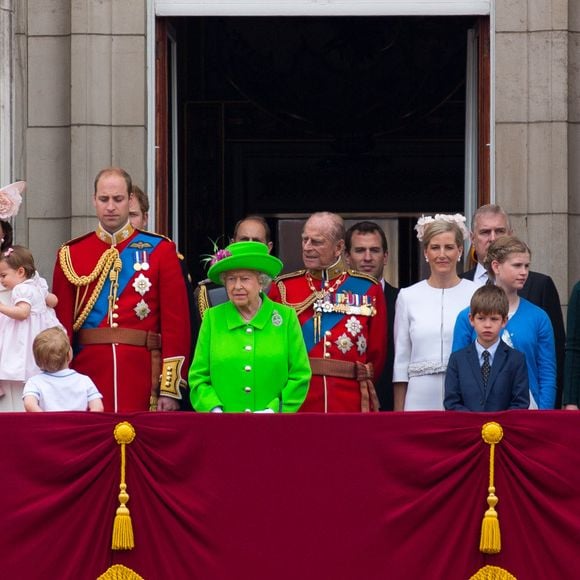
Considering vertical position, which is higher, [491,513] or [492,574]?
[491,513]

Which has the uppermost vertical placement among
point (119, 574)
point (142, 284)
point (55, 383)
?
point (142, 284)

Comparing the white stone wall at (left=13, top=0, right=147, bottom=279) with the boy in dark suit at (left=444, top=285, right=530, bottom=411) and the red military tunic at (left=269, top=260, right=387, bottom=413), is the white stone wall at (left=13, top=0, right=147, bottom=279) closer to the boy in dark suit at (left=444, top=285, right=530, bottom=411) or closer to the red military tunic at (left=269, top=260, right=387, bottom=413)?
the red military tunic at (left=269, top=260, right=387, bottom=413)

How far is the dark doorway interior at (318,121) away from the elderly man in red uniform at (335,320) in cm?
644

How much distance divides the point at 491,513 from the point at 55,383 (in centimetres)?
232

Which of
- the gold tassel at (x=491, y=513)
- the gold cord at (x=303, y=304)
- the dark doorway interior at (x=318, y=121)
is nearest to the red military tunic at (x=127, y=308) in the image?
the gold cord at (x=303, y=304)

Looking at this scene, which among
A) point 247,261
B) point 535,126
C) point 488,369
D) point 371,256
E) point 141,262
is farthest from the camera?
point 535,126

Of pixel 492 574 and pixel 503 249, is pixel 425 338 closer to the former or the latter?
pixel 503 249

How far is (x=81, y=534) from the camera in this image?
29.2 ft

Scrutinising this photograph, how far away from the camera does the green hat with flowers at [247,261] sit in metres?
9.48

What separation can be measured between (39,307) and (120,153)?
2.54m

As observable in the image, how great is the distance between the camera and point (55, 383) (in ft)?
30.8

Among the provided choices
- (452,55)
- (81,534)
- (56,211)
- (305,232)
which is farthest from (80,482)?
(452,55)

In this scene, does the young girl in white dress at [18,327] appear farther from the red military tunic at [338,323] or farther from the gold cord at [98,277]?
the red military tunic at [338,323]

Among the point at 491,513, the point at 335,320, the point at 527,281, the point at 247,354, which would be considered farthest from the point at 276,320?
the point at 527,281
